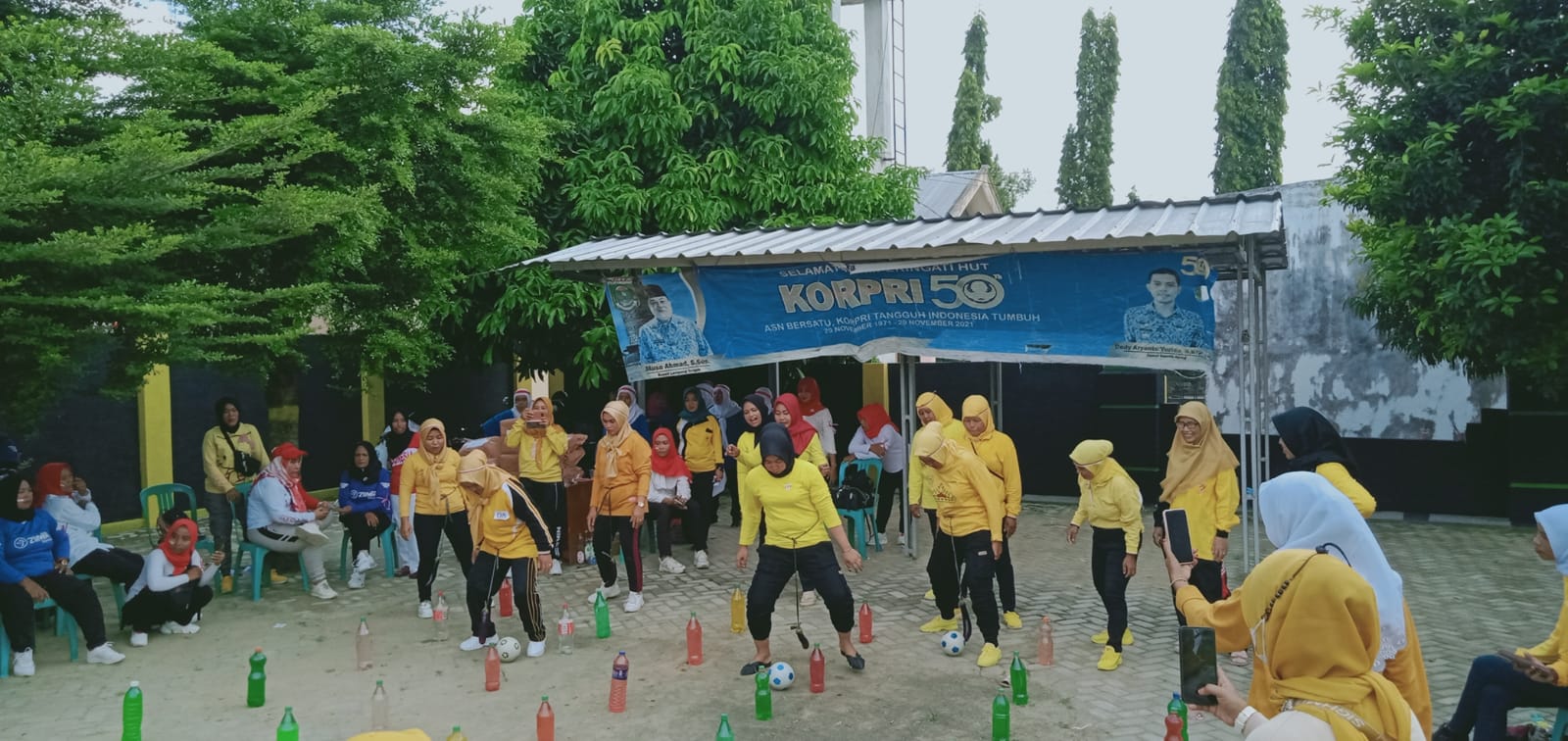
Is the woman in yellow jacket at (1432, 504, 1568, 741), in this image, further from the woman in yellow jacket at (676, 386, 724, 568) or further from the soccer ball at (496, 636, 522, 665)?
the woman in yellow jacket at (676, 386, 724, 568)

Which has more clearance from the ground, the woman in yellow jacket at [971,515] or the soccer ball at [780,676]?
the woman in yellow jacket at [971,515]

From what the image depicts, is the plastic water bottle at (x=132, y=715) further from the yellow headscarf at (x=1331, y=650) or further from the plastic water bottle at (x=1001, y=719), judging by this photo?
the yellow headscarf at (x=1331, y=650)

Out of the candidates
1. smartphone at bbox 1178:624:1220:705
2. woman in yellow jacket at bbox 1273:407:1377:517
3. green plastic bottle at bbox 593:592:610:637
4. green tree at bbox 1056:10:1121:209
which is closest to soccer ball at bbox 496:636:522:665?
green plastic bottle at bbox 593:592:610:637

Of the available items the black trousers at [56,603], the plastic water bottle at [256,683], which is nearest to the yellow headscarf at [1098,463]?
the plastic water bottle at [256,683]

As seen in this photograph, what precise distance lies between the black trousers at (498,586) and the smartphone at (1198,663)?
538 cm

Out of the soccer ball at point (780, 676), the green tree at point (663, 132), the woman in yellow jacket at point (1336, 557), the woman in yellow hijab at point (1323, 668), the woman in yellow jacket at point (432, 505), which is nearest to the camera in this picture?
the woman in yellow hijab at point (1323, 668)

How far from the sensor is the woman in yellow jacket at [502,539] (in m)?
7.42

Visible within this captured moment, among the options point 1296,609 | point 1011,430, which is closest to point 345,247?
point 1296,609

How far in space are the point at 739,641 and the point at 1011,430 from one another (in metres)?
8.17

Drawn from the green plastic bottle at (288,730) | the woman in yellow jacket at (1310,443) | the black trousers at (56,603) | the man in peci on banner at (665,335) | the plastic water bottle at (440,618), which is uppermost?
the man in peci on banner at (665,335)

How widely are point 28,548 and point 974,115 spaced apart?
37100 millimetres

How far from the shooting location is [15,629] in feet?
23.6

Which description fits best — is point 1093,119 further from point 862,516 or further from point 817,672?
point 817,672

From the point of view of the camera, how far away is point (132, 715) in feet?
19.0
